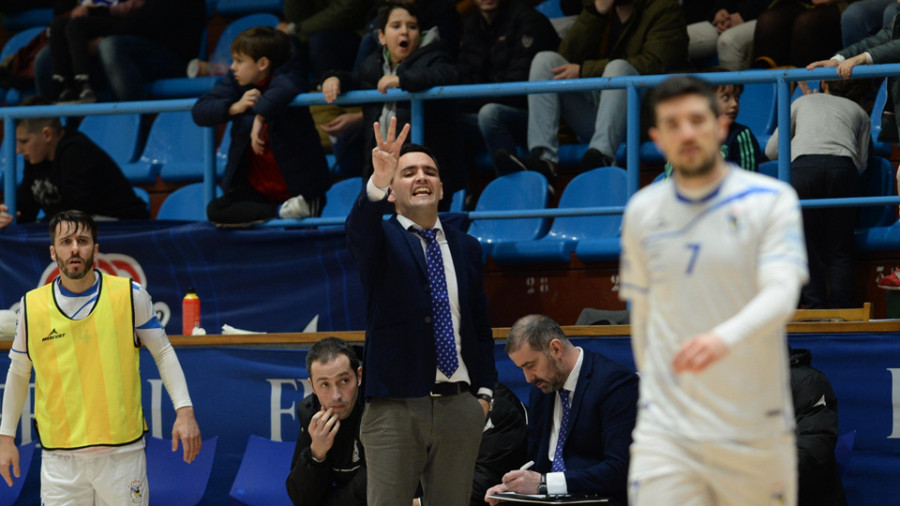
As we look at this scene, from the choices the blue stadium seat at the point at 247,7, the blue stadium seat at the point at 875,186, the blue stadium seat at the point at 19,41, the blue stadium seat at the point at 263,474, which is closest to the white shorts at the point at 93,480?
the blue stadium seat at the point at 263,474

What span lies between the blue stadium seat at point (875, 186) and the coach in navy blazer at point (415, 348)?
3226mm

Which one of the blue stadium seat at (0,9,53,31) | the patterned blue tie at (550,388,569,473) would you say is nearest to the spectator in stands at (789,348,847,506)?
→ the patterned blue tie at (550,388,569,473)

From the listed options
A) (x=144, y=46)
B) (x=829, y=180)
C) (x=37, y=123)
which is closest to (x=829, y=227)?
(x=829, y=180)

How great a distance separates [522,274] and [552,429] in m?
1.82

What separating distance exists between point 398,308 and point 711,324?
1.73m

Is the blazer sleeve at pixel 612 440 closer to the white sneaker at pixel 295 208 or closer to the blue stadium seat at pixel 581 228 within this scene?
the blue stadium seat at pixel 581 228

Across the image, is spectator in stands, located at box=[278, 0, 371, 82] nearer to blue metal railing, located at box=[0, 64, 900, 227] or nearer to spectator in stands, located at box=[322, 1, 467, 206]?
spectator in stands, located at box=[322, 1, 467, 206]

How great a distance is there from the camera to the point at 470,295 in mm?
5105

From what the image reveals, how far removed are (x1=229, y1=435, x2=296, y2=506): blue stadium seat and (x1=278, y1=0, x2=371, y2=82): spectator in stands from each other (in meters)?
3.25

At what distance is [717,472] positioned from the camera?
3.41 m

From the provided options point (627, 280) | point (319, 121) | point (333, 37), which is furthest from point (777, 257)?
point (333, 37)

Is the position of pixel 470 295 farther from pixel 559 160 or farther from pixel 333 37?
pixel 333 37

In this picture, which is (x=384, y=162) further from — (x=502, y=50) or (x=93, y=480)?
(x=502, y=50)

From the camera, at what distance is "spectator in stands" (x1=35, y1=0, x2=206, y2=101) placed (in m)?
9.96
